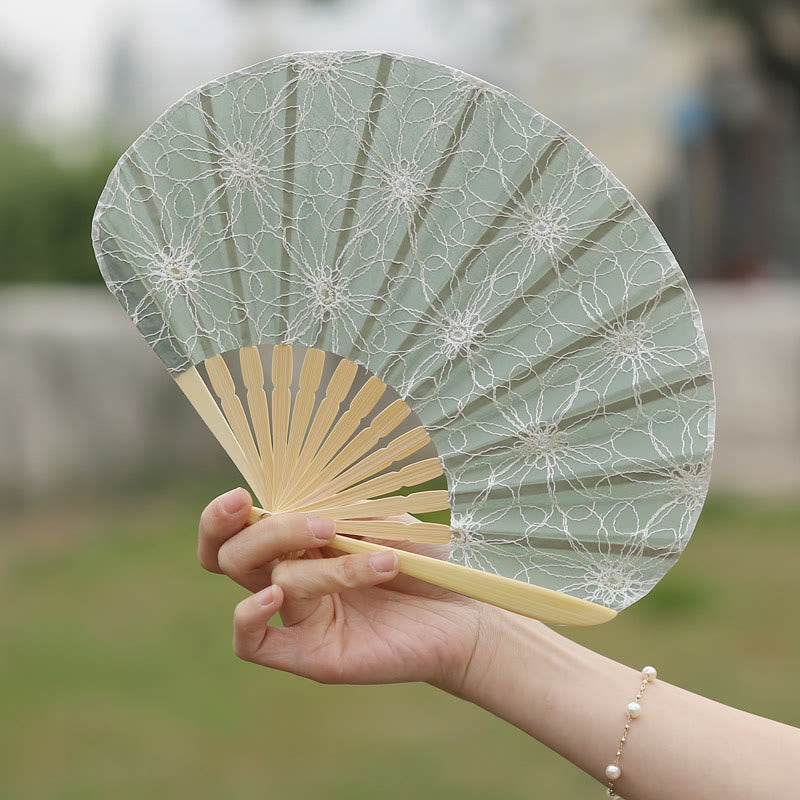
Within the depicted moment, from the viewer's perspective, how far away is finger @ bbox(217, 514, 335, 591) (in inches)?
36.8

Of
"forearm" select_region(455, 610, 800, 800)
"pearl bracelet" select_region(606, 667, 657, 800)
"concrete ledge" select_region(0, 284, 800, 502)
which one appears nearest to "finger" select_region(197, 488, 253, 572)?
"forearm" select_region(455, 610, 800, 800)

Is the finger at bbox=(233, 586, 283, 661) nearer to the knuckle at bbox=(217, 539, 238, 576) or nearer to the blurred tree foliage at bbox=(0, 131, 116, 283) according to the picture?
the knuckle at bbox=(217, 539, 238, 576)

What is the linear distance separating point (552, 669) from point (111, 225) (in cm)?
59

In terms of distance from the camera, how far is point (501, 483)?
0.98 m

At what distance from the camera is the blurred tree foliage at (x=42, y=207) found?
5.20m

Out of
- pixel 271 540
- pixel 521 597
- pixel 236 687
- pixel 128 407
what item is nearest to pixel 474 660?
pixel 521 597

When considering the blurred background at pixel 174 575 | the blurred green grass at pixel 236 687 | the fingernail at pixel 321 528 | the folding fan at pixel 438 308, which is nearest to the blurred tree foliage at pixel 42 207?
the blurred background at pixel 174 575

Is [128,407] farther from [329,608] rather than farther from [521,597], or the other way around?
[521,597]

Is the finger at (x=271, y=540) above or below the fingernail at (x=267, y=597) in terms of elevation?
above

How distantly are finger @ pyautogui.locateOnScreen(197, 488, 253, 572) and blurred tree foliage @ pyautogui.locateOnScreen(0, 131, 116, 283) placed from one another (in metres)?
4.62

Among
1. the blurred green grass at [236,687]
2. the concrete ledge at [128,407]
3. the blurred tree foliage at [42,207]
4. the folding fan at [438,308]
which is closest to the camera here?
the folding fan at [438,308]

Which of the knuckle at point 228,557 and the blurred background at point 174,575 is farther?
the blurred background at point 174,575

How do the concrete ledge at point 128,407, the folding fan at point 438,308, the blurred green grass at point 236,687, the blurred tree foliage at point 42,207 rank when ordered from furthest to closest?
the blurred tree foliage at point 42,207
the concrete ledge at point 128,407
the blurred green grass at point 236,687
the folding fan at point 438,308

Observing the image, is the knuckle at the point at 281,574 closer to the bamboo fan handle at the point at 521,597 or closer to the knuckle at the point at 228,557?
the knuckle at the point at 228,557
